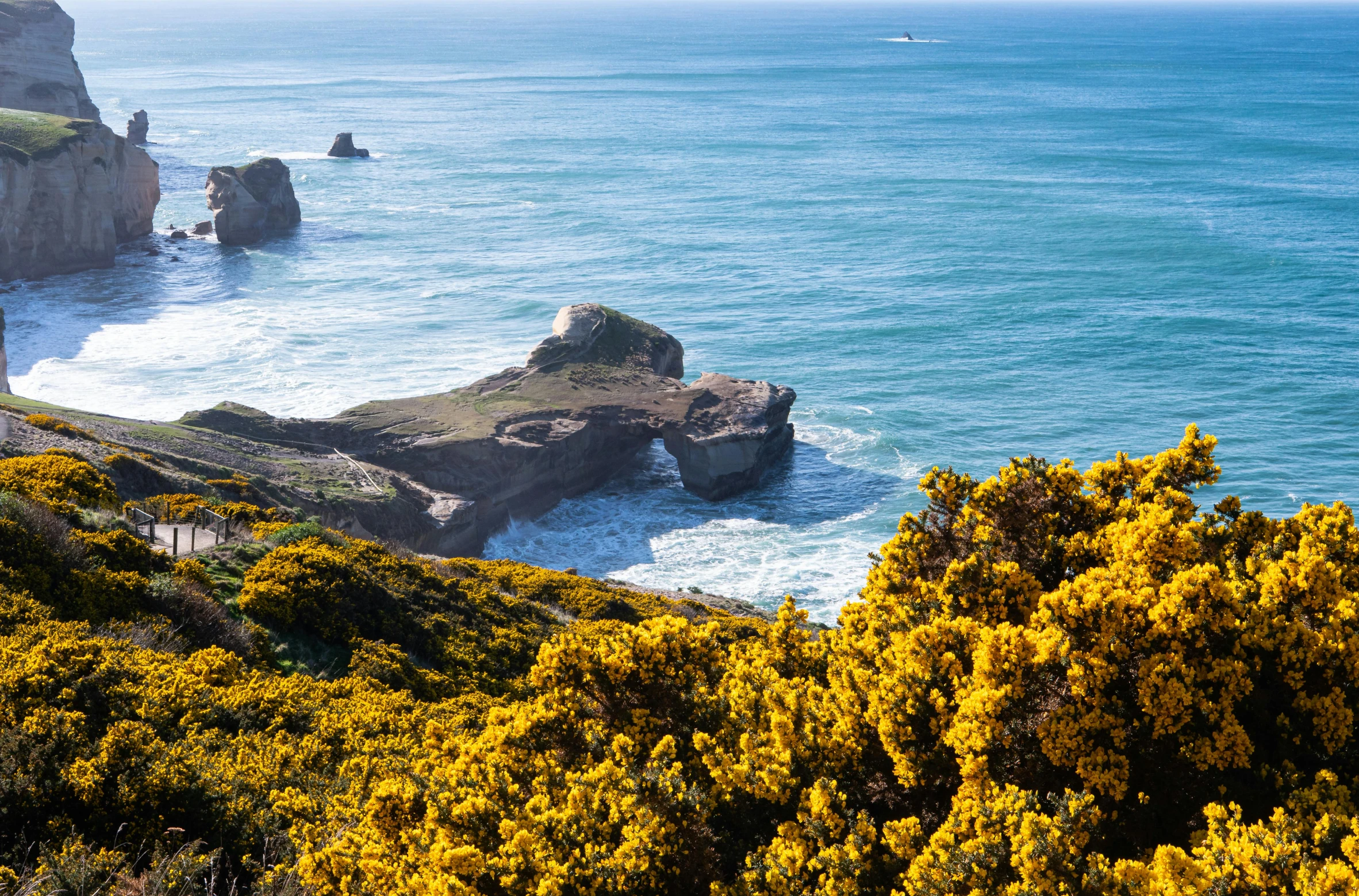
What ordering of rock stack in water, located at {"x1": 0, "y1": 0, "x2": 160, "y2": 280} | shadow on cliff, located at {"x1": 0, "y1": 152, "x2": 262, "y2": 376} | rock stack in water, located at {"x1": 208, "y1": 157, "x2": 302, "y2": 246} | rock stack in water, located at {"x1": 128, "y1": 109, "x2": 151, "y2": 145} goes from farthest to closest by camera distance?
1. rock stack in water, located at {"x1": 128, "y1": 109, "x2": 151, "y2": 145}
2. rock stack in water, located at {"x1": 208, "y1": 157, "x2": 302, "y2": 246}
3. rock stack in water, located at {"x1": 0, "y1": 0, "x2": 160, "y2": 280}
4. shadow on cliff, located at {"x1": 0, "y1": 152, "x2": 262, "y2": 376}

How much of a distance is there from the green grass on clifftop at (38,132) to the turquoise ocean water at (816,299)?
882 cm

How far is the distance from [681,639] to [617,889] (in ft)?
10.8

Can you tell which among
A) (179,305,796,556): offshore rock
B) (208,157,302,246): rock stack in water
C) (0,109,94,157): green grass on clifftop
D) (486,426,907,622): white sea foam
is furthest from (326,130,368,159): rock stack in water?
(486,426,907,622): white sea foam

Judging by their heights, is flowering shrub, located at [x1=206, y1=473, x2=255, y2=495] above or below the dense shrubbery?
below

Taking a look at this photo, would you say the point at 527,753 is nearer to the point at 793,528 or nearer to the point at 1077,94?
the point at 793,528

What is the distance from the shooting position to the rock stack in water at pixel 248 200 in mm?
78750

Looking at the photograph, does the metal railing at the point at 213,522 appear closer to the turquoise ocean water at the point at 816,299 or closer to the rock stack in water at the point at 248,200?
the turquoise ocean water at the point at 816,299

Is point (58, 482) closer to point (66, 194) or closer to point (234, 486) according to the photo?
point (234, 486)

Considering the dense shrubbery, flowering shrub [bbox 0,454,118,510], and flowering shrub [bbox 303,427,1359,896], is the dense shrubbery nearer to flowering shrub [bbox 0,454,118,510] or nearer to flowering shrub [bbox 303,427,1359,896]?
flowering shrub [bbox 303,427,1359,896]

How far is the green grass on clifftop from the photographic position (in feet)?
209

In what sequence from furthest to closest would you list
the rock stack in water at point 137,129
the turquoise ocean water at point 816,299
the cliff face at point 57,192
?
the rock stack in water at point 137,129 < the cliff face at point 57,192 < the turquoise ocean water at point 816,299

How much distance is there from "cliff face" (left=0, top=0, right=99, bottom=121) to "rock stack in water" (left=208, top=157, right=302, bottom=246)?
20294 mm

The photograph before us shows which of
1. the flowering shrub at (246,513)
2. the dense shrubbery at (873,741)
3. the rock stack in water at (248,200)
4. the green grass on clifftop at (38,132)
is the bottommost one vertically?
the flowering shrub at (246,513)

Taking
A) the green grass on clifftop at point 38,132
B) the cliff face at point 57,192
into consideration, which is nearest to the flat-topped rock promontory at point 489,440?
the cliff face at point 57,192
